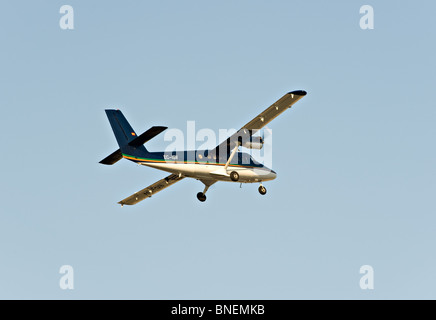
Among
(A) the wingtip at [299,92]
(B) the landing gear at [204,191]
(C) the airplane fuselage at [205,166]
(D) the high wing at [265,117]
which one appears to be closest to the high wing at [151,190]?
(B) the landing gear at [204,191]

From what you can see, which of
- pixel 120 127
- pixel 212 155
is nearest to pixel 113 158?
pixel 120 127

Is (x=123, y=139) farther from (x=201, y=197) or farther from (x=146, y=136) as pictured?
(x=201, y=197)

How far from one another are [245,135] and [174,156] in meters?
4.03

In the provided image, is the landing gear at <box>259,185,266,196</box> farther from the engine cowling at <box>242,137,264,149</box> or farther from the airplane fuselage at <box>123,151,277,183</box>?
the engine cowling at <box>242,137,264,149</box>

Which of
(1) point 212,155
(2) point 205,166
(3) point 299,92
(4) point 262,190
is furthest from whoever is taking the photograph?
(4) point 262,190

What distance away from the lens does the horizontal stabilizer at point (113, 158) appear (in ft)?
125

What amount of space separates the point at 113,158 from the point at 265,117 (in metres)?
7.91

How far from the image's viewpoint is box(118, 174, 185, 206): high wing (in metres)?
41.6

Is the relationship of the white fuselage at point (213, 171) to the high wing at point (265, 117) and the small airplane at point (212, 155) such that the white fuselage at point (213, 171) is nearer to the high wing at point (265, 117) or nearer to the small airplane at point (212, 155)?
the small airplane at point (212, 155)

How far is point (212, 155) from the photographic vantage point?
3891cm

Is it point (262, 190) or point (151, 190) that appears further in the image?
point (151, 190)

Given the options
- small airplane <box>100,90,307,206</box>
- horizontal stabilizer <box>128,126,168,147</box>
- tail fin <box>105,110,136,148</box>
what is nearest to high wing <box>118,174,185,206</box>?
small airplane <box>100,90,307,206</box>

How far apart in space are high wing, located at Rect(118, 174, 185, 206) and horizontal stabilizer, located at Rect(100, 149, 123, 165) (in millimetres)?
3879
